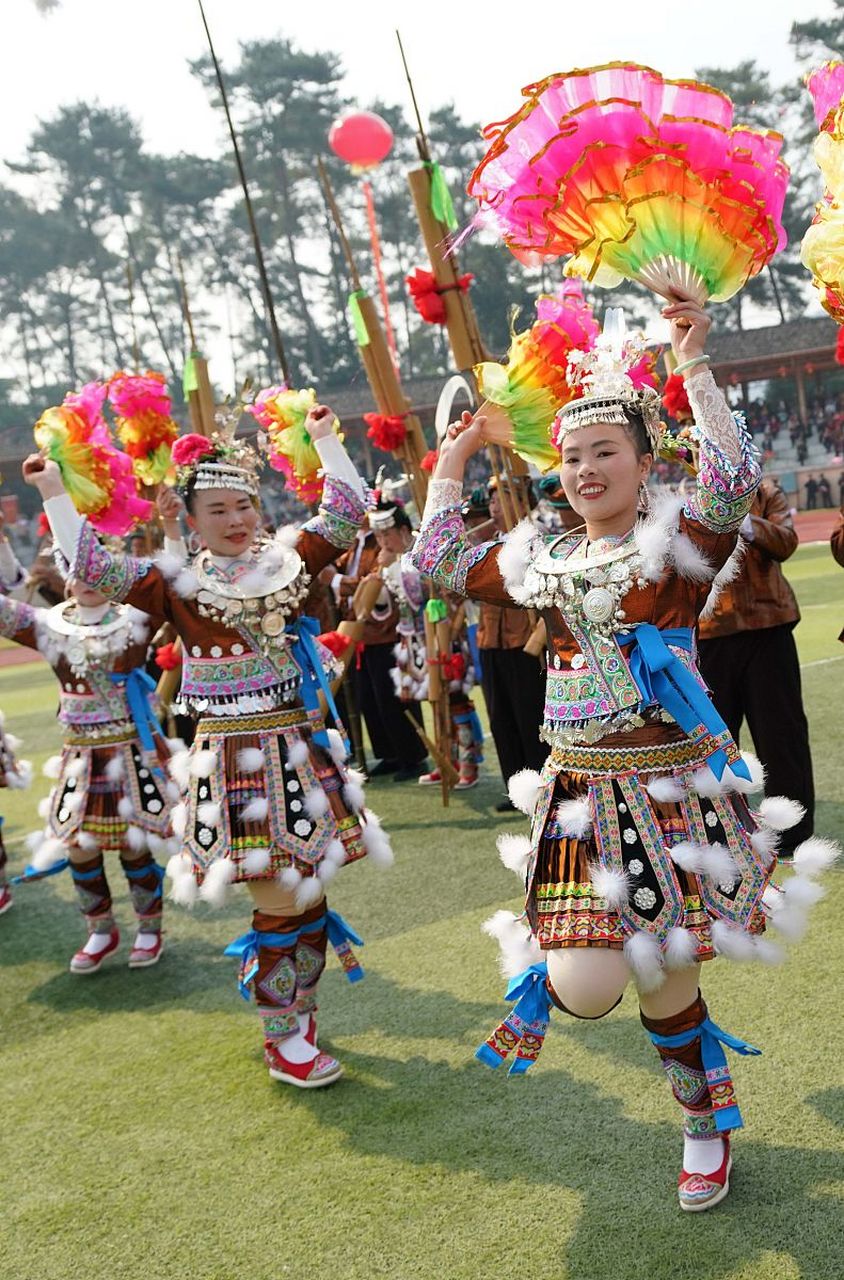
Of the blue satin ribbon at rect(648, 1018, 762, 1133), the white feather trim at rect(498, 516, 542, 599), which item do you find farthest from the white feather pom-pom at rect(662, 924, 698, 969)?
the white feather trim at rect(498, 516, 542, 599)

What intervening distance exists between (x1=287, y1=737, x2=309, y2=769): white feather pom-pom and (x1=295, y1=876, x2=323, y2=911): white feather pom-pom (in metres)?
0.34

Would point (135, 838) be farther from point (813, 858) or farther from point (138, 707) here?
point (813, 858)

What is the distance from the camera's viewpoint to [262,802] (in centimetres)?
361

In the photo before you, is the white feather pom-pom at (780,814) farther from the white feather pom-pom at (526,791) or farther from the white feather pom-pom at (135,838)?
the white feather pom-pom at (135,838)

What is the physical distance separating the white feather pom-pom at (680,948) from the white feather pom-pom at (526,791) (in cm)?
45

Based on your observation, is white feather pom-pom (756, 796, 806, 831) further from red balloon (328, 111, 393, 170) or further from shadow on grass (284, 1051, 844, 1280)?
red balloon (328, 111, 393, 170)

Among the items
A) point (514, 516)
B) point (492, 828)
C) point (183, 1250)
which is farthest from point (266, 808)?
point (492, 828)

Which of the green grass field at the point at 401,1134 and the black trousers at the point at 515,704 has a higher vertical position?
the black trousers at the point at 515,704

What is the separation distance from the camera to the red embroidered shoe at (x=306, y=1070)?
11.9 feet

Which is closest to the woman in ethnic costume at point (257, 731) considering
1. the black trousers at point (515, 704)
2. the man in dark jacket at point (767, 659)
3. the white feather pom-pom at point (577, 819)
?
the white feather pom-pom at point (577, 819)

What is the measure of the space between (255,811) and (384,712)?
4.45m

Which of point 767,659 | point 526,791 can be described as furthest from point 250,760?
point 767,659

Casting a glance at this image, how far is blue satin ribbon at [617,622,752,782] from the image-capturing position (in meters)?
2.61

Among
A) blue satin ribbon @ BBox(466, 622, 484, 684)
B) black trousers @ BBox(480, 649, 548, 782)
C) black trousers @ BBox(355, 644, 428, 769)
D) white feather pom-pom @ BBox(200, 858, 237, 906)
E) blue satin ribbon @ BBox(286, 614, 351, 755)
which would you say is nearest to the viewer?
white feather pom-pom @ BBox(200, 858, 237, 906)
